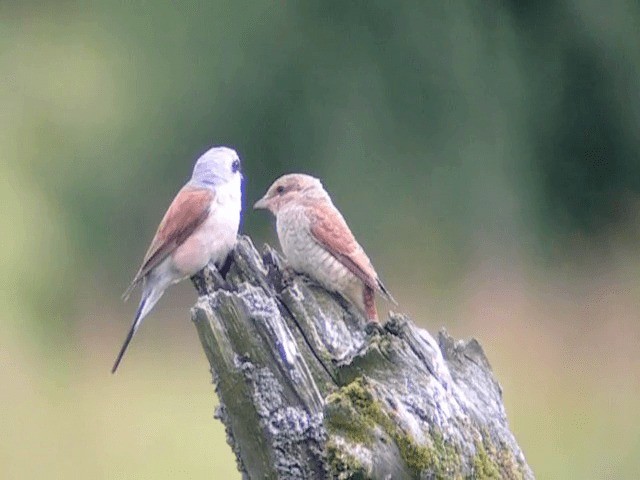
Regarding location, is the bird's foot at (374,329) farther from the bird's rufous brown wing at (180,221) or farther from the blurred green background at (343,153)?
the blurred green background at (343,153)

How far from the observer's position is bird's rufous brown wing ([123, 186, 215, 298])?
5.06m

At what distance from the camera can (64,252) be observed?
11414 mm

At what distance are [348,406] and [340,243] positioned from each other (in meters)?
2.57

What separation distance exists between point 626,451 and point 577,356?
115 centimetres

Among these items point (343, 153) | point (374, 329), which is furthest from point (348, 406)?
point (343, 153)

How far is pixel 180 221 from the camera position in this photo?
511 cm

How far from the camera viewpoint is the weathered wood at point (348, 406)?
2.54 m

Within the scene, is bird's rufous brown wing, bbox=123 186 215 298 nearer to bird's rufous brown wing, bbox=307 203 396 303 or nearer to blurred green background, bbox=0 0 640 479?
bird's rufous brown wing, bbox=307 203 396 303

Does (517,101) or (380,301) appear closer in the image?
(380,301)

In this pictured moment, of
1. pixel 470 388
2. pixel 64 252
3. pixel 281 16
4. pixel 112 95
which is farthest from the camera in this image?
pixel 281 16

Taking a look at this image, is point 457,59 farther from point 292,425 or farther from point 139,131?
point 292,425

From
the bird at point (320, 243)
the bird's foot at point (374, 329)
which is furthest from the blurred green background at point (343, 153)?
the bird's foot at point (374, 329)

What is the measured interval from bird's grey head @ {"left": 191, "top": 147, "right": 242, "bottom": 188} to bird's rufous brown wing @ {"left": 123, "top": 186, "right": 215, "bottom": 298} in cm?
5

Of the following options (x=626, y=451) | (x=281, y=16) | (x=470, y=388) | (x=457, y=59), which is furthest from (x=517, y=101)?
(x=470, y=388)
